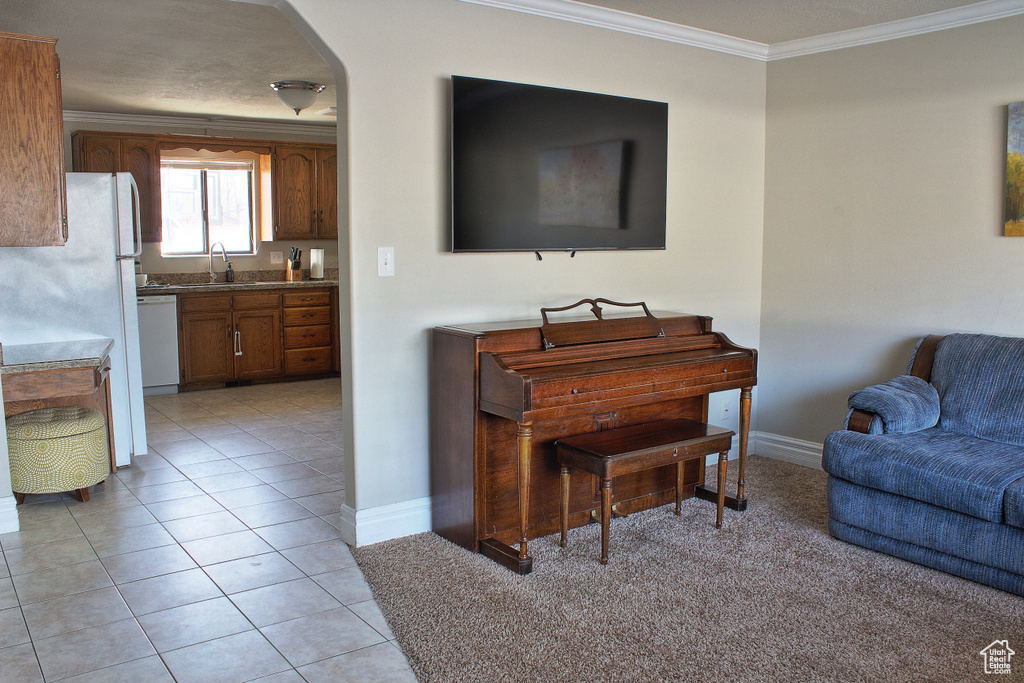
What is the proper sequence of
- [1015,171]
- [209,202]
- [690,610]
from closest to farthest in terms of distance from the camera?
[690,610] → [1015,171] → [209,202]

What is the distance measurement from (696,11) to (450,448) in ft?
7.53

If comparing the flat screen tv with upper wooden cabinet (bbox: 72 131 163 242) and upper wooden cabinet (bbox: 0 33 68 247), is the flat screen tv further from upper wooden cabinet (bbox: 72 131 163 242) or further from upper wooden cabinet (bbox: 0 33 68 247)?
upper wooden cabinet (bbox: 72 131 163 242)

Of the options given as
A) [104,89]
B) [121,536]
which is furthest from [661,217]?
[104,89]

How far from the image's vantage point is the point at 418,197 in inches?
134

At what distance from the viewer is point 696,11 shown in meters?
3.79

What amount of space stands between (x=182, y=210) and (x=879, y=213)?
5.75 m

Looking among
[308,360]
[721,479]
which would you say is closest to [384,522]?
[721,479]

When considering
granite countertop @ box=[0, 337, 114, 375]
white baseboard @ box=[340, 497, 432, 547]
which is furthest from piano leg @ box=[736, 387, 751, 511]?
granite countertop @ box=[0, 337, 114, 375]

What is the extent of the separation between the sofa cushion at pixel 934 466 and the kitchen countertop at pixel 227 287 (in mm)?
4979

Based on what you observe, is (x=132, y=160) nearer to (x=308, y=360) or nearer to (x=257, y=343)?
(x=257, y=343)

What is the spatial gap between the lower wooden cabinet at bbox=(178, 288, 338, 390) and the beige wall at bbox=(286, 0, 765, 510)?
12.5 feet

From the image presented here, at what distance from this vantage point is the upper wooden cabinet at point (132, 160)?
6.58 m

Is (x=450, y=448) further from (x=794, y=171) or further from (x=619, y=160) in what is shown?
(x=794, y=171)

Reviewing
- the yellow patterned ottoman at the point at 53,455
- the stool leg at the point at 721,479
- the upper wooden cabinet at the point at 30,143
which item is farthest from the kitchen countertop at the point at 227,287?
the stool leg at the point at 721,479
